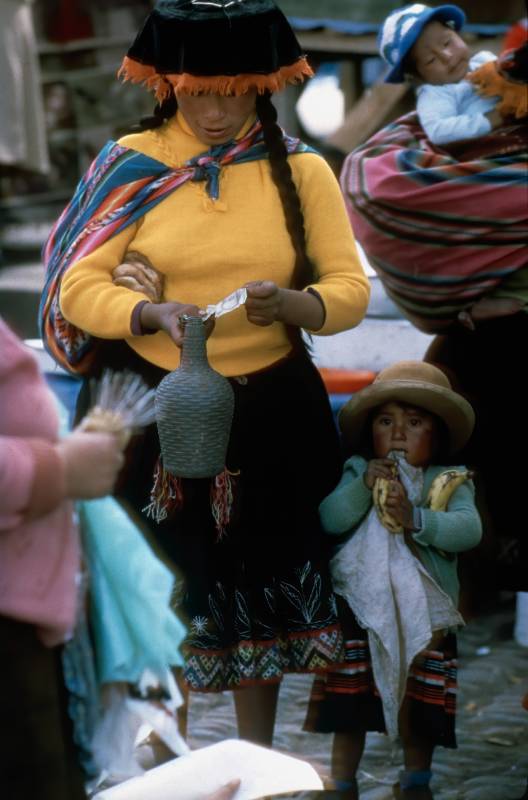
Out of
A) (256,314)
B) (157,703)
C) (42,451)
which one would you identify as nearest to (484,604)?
(256,314)

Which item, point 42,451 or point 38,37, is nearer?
point 42,451

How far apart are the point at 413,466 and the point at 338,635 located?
18.8 inches

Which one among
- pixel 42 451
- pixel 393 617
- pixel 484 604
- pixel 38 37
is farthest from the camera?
pixel 38 37

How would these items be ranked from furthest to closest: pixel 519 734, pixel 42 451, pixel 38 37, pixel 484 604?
pixel 38 37, pixel 484 604, pixel 519 734, pixel 42 451

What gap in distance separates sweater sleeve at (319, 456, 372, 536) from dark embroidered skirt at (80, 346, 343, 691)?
48 millimetres

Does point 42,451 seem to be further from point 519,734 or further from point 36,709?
point 519,734

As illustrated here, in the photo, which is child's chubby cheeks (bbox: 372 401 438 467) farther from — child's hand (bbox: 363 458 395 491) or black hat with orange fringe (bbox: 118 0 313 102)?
black hat with orange fringe (bbox: 118 0 313 102)

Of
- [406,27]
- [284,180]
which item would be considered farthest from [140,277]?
[406,27]

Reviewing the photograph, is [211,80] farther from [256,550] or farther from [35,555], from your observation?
[35,555]

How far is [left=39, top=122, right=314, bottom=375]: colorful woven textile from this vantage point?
3.58 meters

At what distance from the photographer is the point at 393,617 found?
367 cm

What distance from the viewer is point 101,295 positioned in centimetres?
351

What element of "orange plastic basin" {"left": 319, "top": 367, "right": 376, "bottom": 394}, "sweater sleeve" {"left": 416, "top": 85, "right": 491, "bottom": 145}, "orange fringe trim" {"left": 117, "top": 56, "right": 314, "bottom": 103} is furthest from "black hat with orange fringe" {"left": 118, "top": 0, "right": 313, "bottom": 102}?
"orange plastic basin" {"left": 319, "top": 367, "right": 376, "bottom": 394}

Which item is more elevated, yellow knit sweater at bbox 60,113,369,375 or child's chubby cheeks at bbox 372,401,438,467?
yellow knit sweater at bbox 60,113,369,375
